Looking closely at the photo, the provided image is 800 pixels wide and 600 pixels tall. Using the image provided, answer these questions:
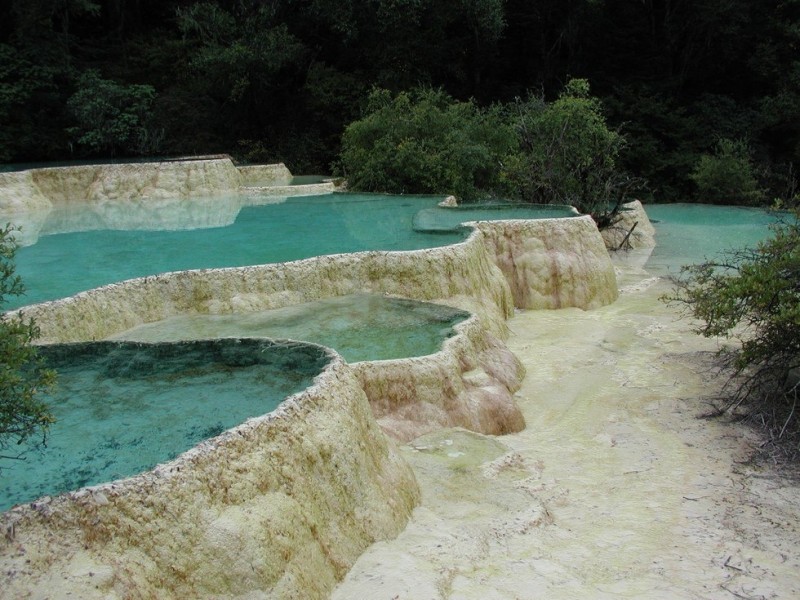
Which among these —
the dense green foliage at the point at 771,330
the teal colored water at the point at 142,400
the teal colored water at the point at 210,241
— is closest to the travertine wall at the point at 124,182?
the teal colored water at the point at 210,241

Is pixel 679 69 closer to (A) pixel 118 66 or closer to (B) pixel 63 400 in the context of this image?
(A) pixel 118 66

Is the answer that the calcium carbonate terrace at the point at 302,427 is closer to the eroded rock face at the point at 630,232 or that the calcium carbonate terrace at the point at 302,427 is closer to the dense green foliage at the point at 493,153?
the dense green foliage at the point at 493,153

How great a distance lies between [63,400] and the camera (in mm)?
6027

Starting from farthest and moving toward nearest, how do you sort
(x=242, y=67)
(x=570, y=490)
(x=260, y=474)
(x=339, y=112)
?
(x=339, y=112) < (x=242, y=67) < (x=570, y=490) < (x=260, y=474)

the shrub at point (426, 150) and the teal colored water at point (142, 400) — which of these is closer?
the teal colored water at point (142, 400)

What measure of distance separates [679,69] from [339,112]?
1163cm

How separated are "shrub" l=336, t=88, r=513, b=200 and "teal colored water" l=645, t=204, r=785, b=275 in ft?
14.0

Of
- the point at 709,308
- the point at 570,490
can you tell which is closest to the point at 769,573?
the point at 570,490

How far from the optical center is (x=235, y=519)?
15.4 ft

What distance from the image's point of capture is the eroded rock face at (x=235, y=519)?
13.4 ft

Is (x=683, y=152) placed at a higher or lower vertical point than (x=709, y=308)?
higher

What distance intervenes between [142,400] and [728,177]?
21239 mm

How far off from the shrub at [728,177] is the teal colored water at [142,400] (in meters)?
20.0

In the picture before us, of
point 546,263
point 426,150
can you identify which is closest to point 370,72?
point 426,150
